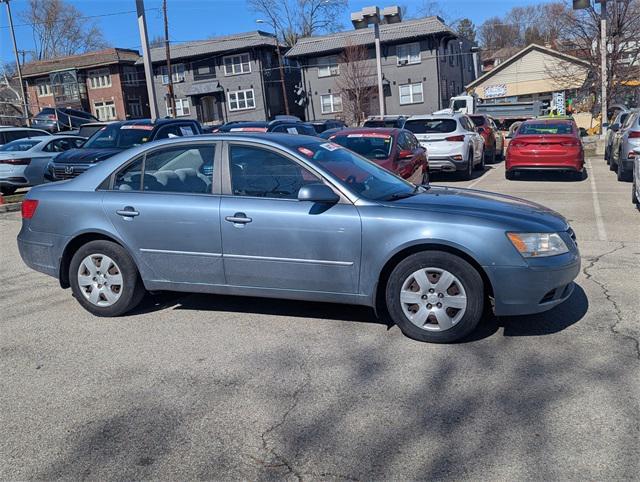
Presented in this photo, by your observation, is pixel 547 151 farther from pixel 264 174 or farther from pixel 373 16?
pixel 373 16

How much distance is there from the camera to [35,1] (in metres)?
61.9

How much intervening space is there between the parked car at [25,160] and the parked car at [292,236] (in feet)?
31.2

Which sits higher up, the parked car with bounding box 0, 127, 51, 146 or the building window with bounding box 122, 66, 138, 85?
the building window with bounding box 122, 66, 138, 85

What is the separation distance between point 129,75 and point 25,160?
151 feet

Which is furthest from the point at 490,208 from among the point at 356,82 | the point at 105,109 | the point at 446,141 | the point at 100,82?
the point at 100,82

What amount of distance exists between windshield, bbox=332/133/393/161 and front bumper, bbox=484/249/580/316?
6.46 meters

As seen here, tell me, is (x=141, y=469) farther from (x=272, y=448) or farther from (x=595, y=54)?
(x=595, y=54)

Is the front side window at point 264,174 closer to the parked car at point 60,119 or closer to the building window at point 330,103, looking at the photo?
the parked car at point 60,119

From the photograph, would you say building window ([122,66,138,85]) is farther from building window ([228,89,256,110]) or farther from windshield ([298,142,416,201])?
Result: windshield ([298,142,416,201])

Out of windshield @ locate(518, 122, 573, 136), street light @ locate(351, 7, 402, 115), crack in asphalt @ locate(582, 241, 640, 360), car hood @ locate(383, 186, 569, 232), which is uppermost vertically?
street light @ locate(351, 7, 402, 115)

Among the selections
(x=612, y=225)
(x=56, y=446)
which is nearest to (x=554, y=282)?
(x=56, y=446)

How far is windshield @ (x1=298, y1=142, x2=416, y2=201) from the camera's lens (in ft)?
16.0

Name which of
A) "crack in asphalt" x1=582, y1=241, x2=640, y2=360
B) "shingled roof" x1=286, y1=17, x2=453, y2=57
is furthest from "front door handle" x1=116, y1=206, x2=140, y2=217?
"shingled roof" x1=286, y1=17, x2=453, y2=57

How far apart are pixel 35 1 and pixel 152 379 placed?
227 ft
